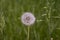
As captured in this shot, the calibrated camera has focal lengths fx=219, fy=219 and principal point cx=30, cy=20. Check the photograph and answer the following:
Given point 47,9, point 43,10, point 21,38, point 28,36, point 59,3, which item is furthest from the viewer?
point 59,3

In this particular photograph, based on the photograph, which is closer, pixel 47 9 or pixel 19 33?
pixel 19 33

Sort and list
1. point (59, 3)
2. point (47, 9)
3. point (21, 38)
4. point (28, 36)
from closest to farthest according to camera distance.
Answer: point (28, 36), point (21, 38), point (47, 9), point (59, 3)

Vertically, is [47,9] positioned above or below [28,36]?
above

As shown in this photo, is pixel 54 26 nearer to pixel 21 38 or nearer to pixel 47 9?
pixel 47 9

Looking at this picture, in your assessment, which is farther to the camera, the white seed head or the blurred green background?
the blurred green background

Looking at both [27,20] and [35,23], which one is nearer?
[27,20]

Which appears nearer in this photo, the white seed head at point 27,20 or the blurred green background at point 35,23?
the white seed head at point 27,20

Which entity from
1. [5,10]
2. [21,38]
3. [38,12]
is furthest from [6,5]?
[21,38]
